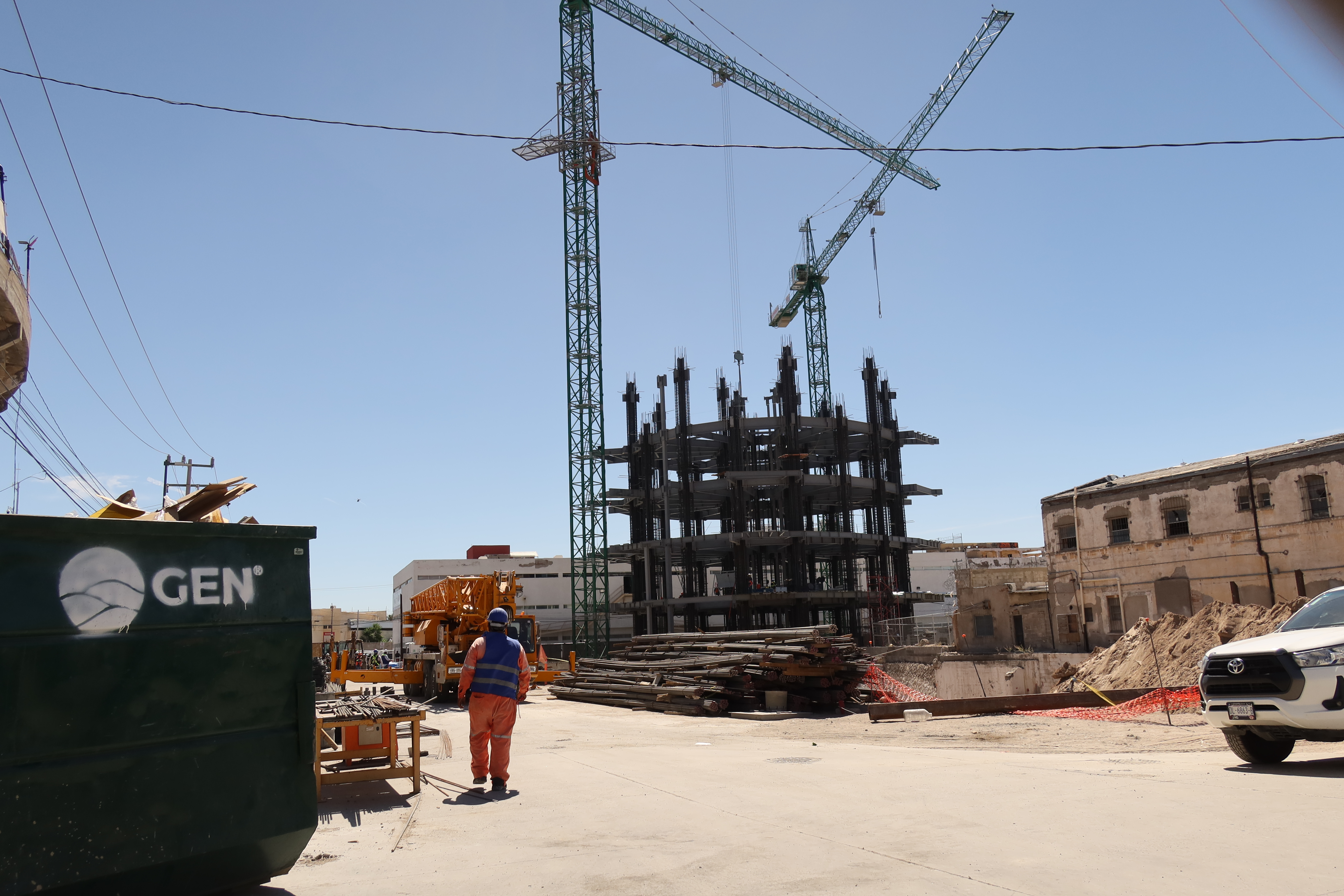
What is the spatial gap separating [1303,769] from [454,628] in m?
20.7

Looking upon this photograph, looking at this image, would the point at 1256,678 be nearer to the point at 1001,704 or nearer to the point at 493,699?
the point at 493,699

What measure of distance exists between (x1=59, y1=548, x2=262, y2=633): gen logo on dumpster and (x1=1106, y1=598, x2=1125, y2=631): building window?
32.9m

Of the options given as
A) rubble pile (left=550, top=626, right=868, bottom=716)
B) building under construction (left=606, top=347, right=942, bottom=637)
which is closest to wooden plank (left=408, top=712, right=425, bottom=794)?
rubble pile (left=550, top=626, right=868, bottom=716)

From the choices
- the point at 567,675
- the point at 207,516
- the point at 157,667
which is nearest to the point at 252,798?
the point at 157,667

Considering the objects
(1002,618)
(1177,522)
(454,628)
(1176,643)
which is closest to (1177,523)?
(1177,522)

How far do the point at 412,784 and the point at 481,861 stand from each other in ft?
10.9

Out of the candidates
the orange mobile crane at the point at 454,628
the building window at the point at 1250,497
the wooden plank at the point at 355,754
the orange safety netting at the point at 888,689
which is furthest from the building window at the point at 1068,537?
the wooden plank at the point at 355,754

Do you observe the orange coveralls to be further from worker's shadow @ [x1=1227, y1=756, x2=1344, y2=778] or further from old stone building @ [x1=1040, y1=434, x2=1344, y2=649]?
old stone building @ [x1=1040, y1=434, x2=1344, y2=649]

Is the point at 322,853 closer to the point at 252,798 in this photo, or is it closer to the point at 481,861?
the point at 481,861

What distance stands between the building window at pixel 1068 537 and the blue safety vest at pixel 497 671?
98.8 feet

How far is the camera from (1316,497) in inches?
1073

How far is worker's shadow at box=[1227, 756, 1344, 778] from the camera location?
7.31m

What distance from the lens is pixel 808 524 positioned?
63406 mm

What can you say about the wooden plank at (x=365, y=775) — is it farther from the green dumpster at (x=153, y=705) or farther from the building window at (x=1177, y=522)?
the building window at (x=1177, y=522)
